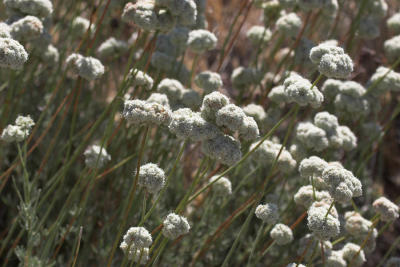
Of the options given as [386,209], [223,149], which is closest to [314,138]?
[386,209]

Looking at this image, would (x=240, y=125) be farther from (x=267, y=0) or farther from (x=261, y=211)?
(x=267, y=0)

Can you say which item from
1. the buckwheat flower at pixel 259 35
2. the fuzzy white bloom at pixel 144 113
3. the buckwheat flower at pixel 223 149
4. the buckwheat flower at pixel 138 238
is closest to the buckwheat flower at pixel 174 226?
the buckwheat flower at pixel 138 238

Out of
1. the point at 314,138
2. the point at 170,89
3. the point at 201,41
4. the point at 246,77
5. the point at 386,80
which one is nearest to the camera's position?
the point at 314,138

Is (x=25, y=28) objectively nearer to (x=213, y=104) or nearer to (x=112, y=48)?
(x=112, y=48)

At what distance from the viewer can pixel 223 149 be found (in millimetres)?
2527

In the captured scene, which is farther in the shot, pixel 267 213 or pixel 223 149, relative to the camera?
pixel 267 213

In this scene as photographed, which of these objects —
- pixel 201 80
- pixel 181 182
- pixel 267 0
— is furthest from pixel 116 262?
pixel 267 0

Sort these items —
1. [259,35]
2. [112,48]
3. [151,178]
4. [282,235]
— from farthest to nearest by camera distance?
[259,35] → [112,48] → [282,235] → [151,178]

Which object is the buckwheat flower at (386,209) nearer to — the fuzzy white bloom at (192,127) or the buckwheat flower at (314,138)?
the buckwheat flower at (314,138)

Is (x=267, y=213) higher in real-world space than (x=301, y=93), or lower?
lower

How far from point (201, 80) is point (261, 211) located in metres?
1.38

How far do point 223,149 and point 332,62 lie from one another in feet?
2.64

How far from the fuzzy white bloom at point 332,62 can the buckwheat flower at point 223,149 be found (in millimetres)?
666

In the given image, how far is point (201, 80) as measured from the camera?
4.01 meters
